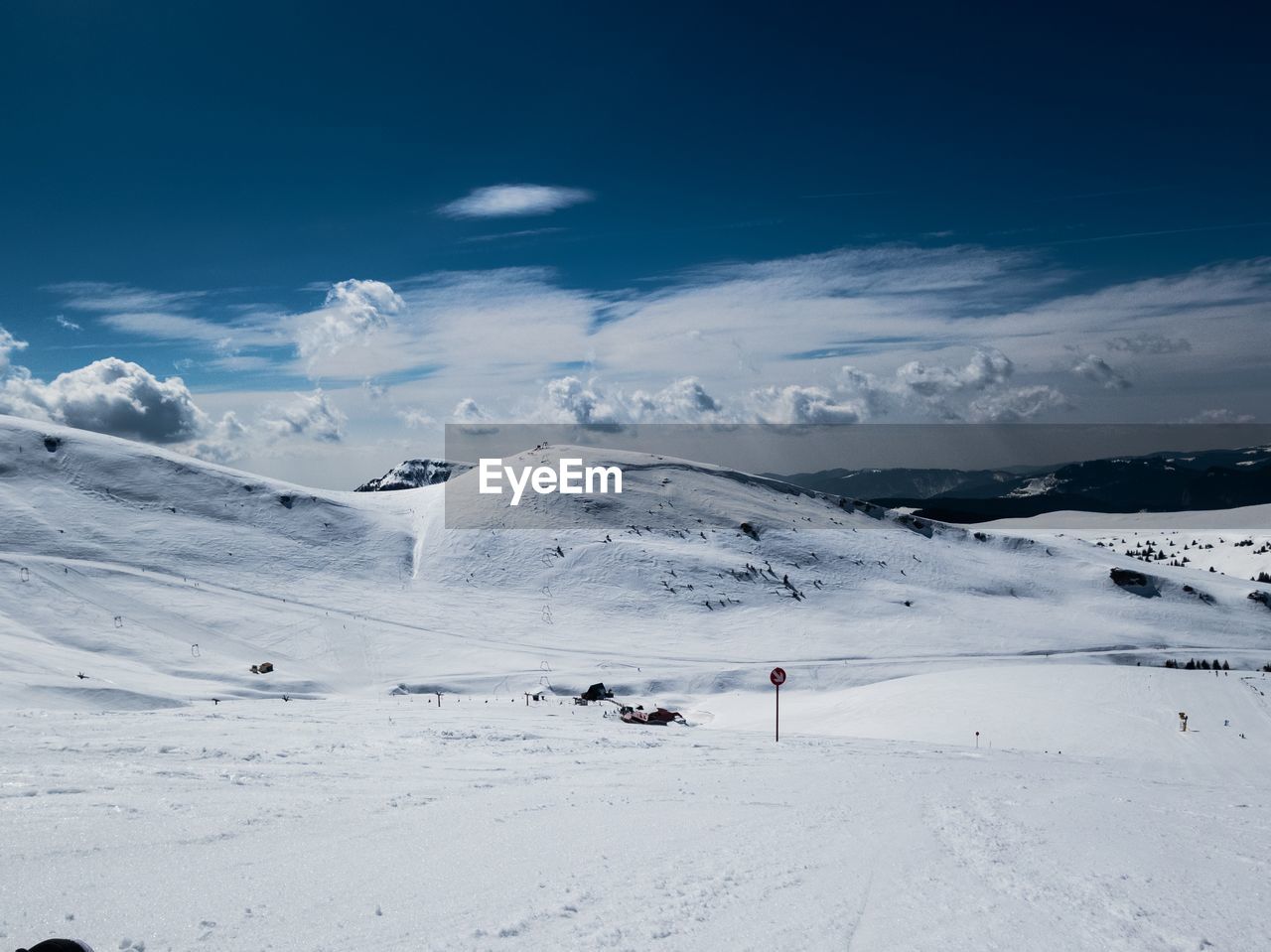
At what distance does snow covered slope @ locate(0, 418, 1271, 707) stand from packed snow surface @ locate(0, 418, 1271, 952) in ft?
1.18

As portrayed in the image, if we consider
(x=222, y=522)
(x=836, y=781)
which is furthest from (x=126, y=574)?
(x=836, y=781)

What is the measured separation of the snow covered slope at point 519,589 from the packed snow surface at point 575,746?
0.36 metres

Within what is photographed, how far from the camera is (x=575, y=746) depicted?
17.6 metres

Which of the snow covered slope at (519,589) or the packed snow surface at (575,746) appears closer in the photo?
the packed snow surface at (575,746)

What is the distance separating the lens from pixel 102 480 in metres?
65.6

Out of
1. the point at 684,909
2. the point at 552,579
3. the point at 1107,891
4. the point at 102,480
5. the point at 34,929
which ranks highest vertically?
the point at 102,480

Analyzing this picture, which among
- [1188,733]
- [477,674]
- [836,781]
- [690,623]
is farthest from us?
[690,623]

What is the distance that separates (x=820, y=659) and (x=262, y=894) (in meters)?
45.8

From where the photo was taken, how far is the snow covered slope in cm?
4116

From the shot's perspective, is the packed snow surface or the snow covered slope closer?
the packed snow surface

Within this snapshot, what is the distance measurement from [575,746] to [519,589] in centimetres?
4391

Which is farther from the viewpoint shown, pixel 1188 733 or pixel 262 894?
pixel 1188 733

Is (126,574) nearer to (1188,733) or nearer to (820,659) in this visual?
(820,659)

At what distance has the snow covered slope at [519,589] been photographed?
4116cm
